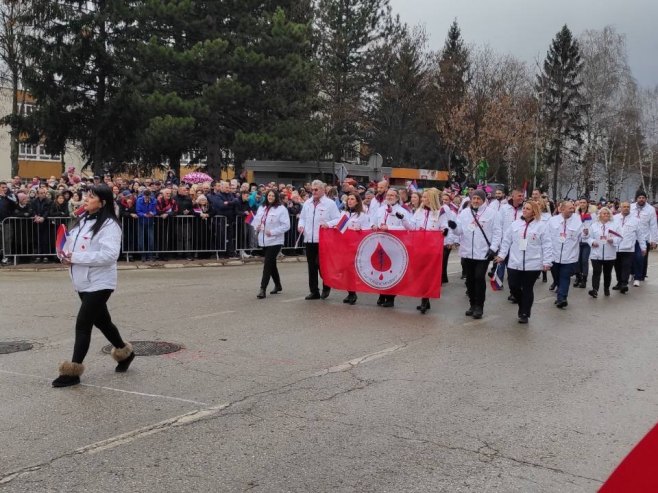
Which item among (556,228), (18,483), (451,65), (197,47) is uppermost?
(451,65)

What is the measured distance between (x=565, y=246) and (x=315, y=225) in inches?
186

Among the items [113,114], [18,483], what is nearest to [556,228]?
[18,483]

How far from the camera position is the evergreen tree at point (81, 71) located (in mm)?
32938

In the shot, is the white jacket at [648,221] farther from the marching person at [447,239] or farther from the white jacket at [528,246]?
the white jacket at [528,246]

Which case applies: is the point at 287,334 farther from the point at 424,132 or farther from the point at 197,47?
the point at 424,132

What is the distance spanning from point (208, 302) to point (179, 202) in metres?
7.00

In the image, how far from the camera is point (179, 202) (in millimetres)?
17625

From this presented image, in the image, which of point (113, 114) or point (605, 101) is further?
point (605, 101)

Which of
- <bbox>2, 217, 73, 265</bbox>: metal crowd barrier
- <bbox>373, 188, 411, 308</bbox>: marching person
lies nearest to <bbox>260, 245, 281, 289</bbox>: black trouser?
<bbox>373, 188, 411, 308</bbox>: marching person

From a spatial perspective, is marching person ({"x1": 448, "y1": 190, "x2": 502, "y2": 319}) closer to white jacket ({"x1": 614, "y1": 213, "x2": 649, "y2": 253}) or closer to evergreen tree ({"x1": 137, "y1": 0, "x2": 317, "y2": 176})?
white jacket ({"x1": 614, "y1": 213, "x2": 649, "y2": 253})

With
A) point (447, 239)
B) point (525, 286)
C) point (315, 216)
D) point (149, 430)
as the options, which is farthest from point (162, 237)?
point (149, 430)

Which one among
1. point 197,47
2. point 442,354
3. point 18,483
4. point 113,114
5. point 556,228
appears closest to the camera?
point 18,483

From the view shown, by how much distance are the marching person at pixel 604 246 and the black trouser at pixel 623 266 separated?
437 millimetres

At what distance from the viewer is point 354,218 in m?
11.7
